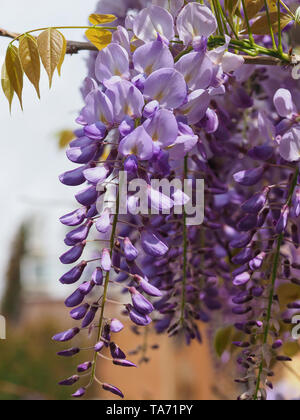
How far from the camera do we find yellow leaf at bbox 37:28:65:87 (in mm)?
427

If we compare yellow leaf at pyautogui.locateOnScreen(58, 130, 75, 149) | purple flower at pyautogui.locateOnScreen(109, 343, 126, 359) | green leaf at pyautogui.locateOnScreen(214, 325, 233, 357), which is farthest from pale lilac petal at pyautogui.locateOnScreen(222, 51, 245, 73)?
yellow leaf at pyautogui.locateOnScreen(58, 130, 75, 149)

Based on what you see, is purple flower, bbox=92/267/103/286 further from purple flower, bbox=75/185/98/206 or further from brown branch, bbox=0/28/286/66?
brown branch, bbox=0/28/286/66

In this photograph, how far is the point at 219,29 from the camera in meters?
0.44

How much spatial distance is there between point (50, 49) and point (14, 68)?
0.14ft

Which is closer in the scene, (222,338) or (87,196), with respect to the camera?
(87,196)

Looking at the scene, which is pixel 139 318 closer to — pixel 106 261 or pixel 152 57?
pixel 106 261

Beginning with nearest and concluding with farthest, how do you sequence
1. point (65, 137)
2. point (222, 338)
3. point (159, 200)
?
point (159, 200) → point (222, 338) → point (65, 137)

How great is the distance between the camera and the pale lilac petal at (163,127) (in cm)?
38

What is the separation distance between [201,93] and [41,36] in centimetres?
13

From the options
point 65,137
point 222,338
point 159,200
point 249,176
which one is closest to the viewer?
point 159,200

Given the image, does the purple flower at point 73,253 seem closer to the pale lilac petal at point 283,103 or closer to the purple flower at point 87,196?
the purple flower at point 87,196

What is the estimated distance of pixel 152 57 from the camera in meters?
0.40

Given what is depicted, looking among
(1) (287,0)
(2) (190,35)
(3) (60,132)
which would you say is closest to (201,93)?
(2) (190,35)

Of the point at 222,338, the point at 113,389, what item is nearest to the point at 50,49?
the point at 113,389
